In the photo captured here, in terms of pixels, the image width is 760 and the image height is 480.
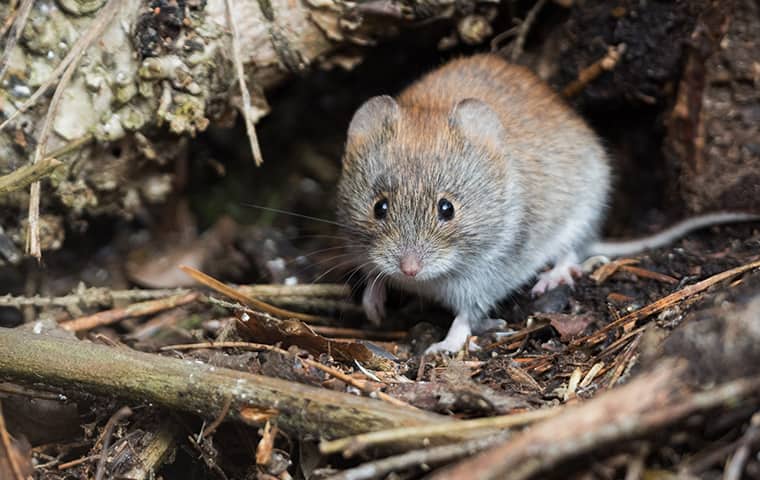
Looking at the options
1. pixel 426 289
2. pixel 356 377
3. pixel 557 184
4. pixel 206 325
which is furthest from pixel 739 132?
pixel 206 325

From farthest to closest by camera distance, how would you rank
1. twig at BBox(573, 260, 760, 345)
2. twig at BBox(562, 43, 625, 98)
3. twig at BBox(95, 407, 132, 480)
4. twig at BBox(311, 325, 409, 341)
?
twig at BBox(562, 43, 625, 98)
twig at BBox(311, 325, 409, 341)
twig at BBox(573, 260, 760, 345)
twig at BBox(95, 407, 132, 480)

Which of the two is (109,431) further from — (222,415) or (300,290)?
(300,290)

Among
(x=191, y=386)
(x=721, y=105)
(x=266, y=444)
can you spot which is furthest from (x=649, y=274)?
(x=191, y=386)

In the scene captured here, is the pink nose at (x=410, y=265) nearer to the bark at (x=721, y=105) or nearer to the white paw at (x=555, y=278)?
the white paw at (x=555, y=278)

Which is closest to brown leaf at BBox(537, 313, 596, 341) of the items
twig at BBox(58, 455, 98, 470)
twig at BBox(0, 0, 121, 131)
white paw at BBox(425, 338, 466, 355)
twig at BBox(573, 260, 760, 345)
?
twig at BBox(573, 260, 760, 345)

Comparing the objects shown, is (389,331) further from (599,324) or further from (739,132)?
(739,132)

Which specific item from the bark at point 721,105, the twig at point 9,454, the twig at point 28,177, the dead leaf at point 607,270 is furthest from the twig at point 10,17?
the bark at point 721,105

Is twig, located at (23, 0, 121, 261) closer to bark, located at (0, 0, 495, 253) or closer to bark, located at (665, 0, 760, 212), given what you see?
bark, located at (0, 0, 495, 253)
